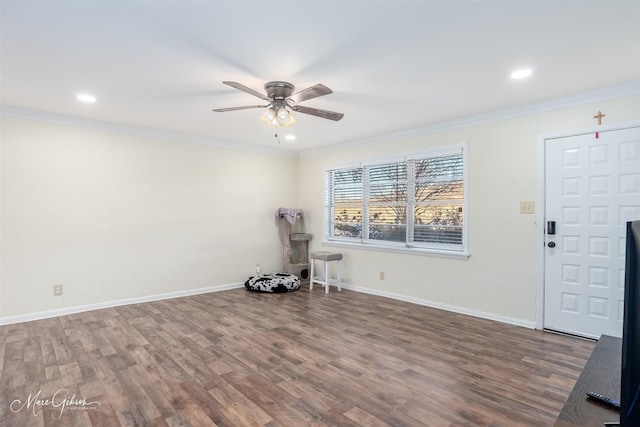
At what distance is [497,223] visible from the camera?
3863 millimetres

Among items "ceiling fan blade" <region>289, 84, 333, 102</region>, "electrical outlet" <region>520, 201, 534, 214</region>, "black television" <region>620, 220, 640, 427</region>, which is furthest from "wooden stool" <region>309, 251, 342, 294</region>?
"black television" <region>620, 220, 640, 427</region>

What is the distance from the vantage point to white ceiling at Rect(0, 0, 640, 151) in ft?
6.42

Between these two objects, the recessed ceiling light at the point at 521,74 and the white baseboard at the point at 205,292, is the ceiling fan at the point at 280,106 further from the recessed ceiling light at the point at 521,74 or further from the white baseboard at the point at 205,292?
the white baseboard at the point at 205,292

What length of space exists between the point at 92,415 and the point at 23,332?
2.18 metres

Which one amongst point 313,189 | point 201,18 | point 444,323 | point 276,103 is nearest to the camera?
point 201,18

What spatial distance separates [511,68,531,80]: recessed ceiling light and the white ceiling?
2.3 inches

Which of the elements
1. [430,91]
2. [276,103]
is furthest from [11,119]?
[430,91]

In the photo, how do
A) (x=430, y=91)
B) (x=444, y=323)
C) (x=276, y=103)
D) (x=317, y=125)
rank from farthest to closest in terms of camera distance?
1. (x=317, y=125)
2. (x=444, y=323)
3. (x=430, y=91)
4. (x=276, y=103)

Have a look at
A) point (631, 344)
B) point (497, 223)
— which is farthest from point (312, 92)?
point (497, 223)

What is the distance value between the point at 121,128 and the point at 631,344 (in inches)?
206

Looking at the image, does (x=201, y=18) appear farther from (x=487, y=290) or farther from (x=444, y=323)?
(x=487, y=290)

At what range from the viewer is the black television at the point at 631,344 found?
75 centimetres

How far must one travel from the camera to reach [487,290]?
12.9ft

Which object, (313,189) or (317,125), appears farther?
(313,189)
